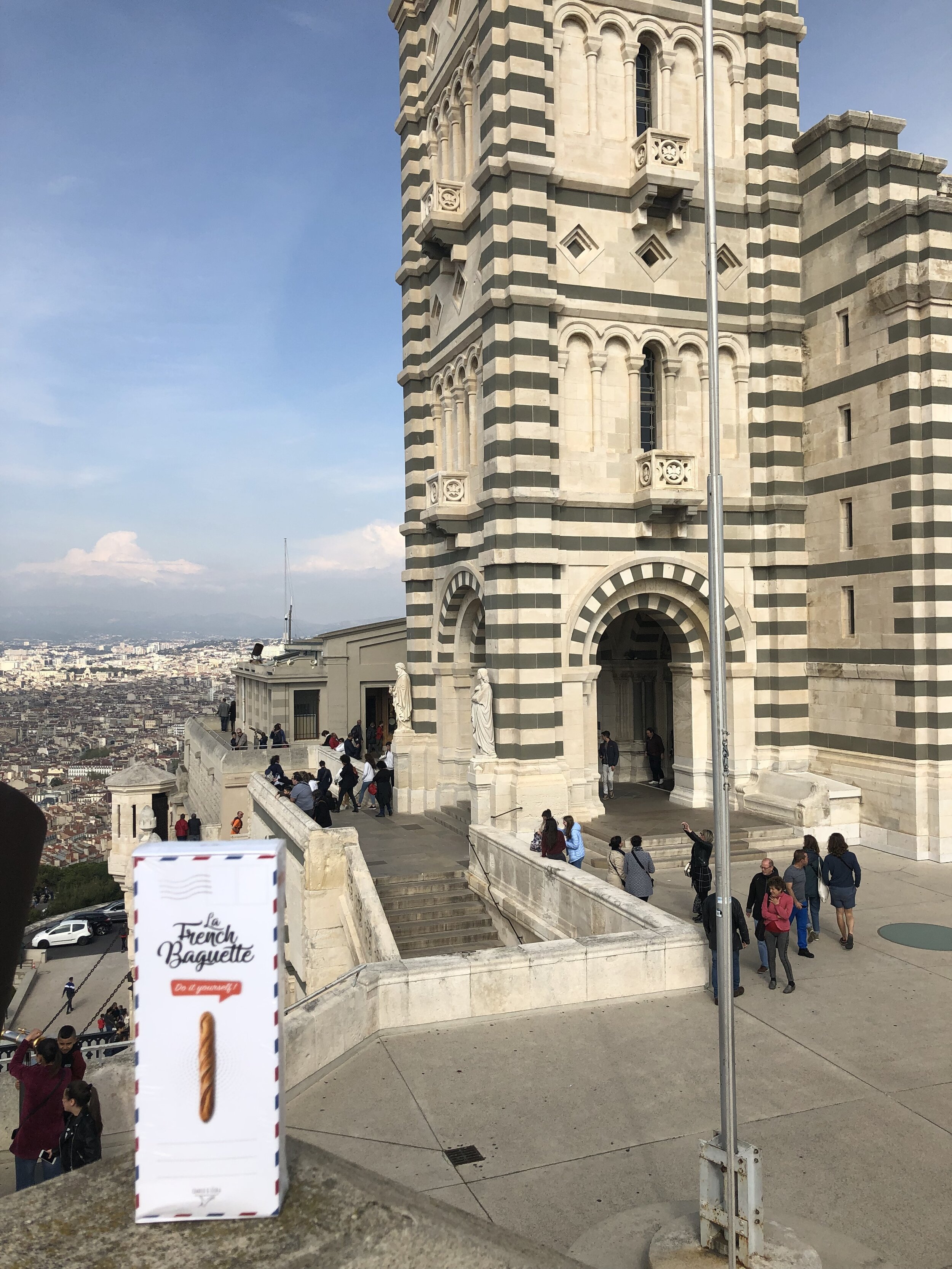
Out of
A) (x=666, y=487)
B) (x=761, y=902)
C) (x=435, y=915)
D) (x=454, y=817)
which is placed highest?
(x=666, y=487)

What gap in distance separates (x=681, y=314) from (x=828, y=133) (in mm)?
5071

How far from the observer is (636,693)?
86.3 ft

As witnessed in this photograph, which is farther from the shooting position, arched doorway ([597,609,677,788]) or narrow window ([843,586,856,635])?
arched doorway ([597,609,677,788])

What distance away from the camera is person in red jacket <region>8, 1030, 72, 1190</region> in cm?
699

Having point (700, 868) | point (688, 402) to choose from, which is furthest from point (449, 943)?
point (688, 402)

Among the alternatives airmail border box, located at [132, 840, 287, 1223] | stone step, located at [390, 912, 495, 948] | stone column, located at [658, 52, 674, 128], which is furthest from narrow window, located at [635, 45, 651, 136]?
airmail border box, located at [132, 840, 287, 1223]

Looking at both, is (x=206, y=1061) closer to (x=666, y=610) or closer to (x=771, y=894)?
(x=771, y=894)

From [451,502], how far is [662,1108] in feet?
53.0

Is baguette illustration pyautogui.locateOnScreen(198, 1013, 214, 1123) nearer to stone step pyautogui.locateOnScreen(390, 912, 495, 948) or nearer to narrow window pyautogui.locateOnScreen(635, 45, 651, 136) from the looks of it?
stone step pyautogui.locateOnScreen(390, 912, 495, 948)

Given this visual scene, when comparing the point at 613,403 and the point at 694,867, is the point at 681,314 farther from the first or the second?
the point at 694,867

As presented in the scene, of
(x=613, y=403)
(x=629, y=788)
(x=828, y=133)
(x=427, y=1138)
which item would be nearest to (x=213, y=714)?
(x=629, y=788)

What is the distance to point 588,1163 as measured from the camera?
7254 millimetres

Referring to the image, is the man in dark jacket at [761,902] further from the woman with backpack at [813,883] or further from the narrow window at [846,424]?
the narrow window at [846,424]

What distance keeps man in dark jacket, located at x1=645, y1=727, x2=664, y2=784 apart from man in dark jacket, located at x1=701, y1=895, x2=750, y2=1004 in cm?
1383
